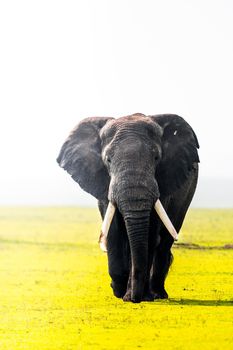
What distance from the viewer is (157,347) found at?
16766 millimetres

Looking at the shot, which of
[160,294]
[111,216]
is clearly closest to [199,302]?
[160,294]

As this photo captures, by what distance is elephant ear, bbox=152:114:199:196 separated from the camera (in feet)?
70.6

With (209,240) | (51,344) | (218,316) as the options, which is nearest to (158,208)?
(218,316)

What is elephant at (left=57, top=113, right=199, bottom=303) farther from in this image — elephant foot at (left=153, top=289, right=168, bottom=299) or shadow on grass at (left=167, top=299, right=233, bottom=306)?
shadow on grass at (left=167, top=299, right=233, bottom=306)

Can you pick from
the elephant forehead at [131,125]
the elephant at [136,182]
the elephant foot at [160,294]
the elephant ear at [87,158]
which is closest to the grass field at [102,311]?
Result: the elephant foot at [160,294]

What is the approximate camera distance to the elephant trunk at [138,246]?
65.0 feet

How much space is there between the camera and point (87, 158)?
21.8 meters

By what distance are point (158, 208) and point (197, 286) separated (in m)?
6.82

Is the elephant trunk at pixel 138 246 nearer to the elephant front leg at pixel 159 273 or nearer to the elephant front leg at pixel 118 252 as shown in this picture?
the elephant front leg at pixel 118 252

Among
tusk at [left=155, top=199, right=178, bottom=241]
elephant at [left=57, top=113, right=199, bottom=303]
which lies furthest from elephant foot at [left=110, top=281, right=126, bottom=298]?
tusk at [left=155, top=199, right=178, bottom=241]

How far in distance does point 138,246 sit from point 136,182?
104 centimetres

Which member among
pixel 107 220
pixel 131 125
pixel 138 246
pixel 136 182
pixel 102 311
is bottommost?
pixel 102 311

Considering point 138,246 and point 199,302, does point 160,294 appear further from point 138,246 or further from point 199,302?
point 138,246

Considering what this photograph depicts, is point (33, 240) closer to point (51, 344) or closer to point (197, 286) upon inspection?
point (197, 286)
